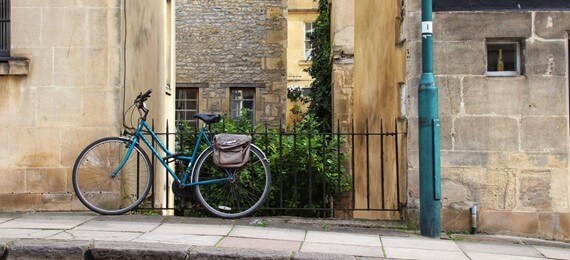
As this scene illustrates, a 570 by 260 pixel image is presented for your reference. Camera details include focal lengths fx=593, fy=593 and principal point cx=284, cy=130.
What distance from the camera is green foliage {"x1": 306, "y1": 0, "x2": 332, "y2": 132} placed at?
15.9m

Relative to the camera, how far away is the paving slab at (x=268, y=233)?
550cm

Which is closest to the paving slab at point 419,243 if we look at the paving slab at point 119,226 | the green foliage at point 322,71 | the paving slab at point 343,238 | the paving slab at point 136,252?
the paving slab at point 343,238

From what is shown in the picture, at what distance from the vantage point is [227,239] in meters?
5.28

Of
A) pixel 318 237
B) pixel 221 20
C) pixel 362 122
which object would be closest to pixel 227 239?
pixel 318 237

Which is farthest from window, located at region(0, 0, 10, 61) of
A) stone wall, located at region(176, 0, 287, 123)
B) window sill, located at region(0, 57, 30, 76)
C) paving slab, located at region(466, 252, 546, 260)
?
stone wall, located at region(176, 0, 287, 123)

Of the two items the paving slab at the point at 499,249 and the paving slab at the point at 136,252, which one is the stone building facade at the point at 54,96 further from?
the paving slab at the point at 499,249

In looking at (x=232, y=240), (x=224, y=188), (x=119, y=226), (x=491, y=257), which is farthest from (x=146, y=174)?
(x=491, y=257)

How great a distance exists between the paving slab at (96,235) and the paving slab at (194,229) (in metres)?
0.31

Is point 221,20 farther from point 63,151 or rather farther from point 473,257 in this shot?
point 473,257

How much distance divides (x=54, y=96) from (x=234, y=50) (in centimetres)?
1373

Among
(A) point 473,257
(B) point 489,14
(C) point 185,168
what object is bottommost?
(A) point 473,257

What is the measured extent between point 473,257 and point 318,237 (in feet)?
4.59

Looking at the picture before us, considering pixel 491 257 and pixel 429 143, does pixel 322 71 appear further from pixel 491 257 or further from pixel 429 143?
pixel 491 257

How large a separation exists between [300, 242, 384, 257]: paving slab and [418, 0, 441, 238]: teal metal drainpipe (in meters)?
0.88
